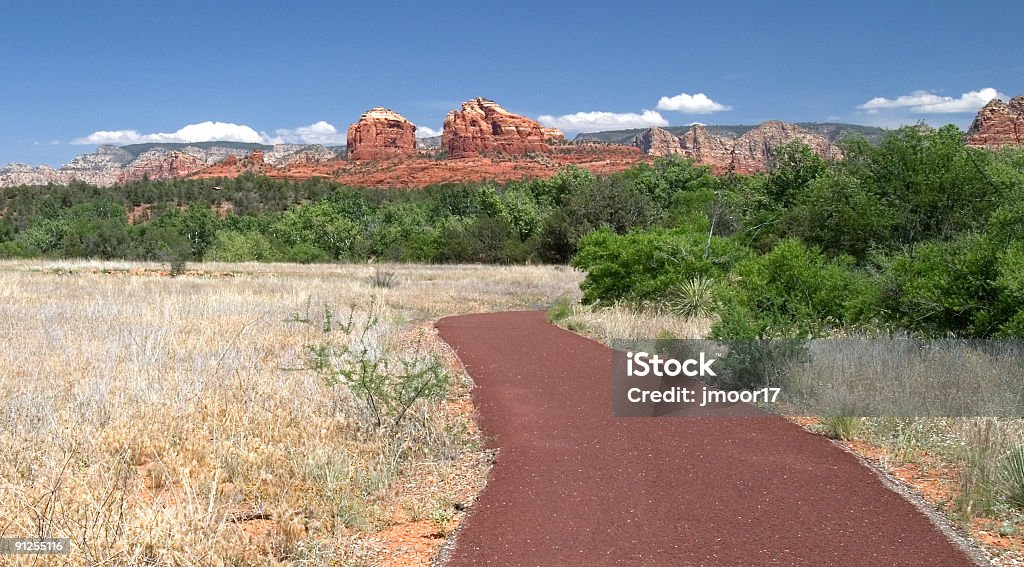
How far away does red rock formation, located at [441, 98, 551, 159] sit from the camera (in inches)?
6161

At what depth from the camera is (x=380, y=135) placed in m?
170

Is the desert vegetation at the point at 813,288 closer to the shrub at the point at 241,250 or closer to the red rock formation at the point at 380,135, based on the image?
the shrub at the point at 241,250

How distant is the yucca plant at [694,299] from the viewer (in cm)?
1525

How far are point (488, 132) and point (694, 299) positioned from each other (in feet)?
508

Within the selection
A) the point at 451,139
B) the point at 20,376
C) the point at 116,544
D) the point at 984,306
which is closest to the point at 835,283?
the point at 984,306

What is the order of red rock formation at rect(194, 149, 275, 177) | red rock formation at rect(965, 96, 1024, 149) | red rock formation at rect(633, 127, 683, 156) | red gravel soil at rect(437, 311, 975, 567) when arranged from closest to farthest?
red gravel soil at rect(437, 311, 975, 567) < red rock formation at rect(965, 96, 1024, 149) < red rock formation at rect(194, 149, 275, 177) < red rock formation at rect(633, 127, 683, 156)

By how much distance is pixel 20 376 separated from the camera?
28.7 feet

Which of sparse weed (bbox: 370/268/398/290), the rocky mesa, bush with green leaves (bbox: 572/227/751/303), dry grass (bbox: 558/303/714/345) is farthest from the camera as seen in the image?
the rocky mesa

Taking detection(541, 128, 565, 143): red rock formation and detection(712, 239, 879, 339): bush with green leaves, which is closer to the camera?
detection(712, 239, 879, 339): bush with green leaves

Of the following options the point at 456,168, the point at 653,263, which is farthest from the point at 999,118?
the point at 653,263

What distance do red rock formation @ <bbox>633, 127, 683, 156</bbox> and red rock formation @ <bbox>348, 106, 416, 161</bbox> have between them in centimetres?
5806

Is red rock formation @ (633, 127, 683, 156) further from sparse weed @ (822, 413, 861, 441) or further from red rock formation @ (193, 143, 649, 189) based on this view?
sparse weed @ (822, 413, 861, 441)

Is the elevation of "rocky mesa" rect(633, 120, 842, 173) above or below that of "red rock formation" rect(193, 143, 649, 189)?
above

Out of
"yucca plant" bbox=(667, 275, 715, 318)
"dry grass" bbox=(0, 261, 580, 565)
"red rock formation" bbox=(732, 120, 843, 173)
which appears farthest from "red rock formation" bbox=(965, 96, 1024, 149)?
"dry grass" bbox=(0, 261, 580, 565)
